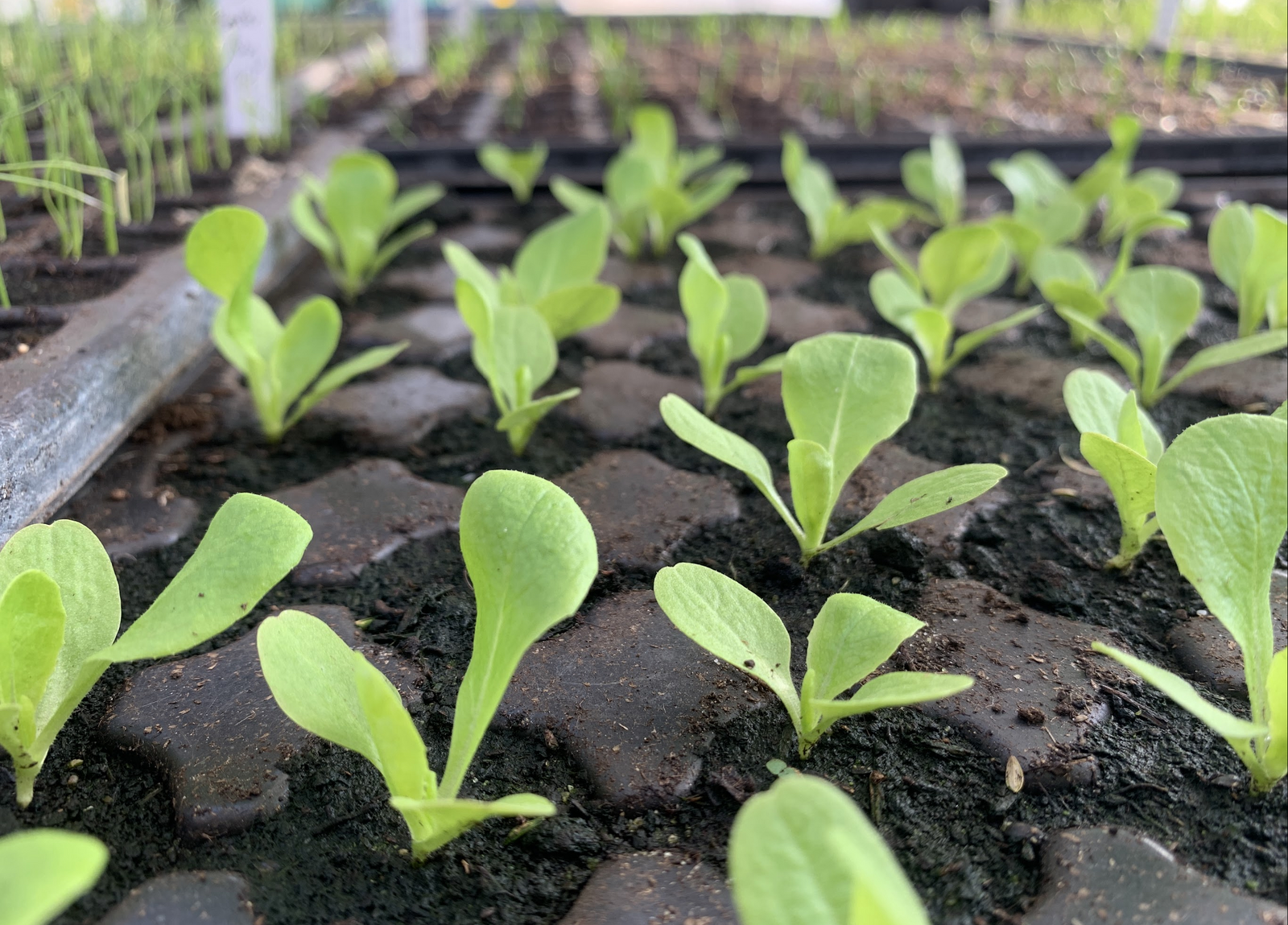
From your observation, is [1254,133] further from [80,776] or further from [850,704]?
[80,776]

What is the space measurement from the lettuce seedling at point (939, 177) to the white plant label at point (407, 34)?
217 centimetres

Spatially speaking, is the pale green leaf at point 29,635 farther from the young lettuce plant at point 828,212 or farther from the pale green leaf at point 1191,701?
the young lettuce plant at point 828,212

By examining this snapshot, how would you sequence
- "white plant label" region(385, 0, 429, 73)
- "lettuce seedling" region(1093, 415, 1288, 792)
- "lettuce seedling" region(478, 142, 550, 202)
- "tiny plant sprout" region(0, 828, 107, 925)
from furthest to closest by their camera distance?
"white plant label" region(385, 0, 429, 73)
"lettuce seedling" region(478, 142, 550, 202)
"lettuce seedling" region(1093, 415, 1288, 792)
"tiny plant sprout" region(0, 828, 107, 925)

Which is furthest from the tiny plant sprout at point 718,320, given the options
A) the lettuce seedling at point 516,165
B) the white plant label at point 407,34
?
the white plant label at point 407,34

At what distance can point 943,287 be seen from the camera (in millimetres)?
1313

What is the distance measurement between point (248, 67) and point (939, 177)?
1328 mm

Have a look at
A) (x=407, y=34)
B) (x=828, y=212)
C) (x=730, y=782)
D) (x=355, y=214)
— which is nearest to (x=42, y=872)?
(x=730, y=782)

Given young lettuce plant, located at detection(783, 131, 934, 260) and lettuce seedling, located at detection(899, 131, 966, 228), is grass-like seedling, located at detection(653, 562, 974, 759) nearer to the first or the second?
young lettuce plant, located at detection(783, 131, 934, 260)

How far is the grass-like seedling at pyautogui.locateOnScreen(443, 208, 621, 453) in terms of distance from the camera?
101 cm

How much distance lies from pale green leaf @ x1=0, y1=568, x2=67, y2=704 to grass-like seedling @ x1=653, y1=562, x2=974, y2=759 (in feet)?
1.22

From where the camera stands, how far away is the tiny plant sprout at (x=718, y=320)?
1019mm

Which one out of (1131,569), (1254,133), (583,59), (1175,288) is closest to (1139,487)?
(1131,569)

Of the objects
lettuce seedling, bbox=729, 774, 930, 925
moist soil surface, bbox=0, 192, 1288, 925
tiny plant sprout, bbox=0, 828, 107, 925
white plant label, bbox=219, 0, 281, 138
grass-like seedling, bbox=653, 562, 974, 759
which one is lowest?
moist soil surface, bbox=0, 192, 1288, 925

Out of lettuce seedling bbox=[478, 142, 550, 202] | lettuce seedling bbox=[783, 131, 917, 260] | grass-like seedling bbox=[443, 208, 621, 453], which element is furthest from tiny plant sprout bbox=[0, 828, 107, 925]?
lettuce seedling bbox=[478, 142, 550, 202]
